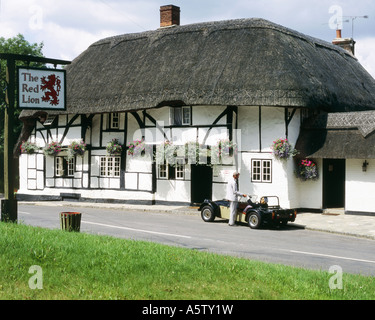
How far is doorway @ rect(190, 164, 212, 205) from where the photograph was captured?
84.0ft

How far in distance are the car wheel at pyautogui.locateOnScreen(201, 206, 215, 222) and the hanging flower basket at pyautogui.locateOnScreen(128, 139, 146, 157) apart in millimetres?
7237

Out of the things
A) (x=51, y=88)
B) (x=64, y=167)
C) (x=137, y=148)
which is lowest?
(x=64, y=167)

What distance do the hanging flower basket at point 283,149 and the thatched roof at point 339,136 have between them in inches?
22.4

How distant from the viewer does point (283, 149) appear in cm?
2267

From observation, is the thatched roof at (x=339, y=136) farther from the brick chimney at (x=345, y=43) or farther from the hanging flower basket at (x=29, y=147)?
the hanging flower basket at (x=29, y=147)

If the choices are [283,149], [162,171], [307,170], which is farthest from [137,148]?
[307,170]

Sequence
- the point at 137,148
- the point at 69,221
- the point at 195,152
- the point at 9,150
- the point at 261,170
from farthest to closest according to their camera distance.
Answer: the point at 137,148 < the point at 195,152 < the point at 261,170 < the point at 9,150 < the point at 69,221

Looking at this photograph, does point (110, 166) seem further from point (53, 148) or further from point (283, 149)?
point (283, 149)

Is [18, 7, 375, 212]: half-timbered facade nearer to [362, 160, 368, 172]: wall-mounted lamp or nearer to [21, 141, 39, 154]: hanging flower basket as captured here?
[21, 141, 39, 154]: hanging flower basket

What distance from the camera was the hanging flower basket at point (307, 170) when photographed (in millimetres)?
23031

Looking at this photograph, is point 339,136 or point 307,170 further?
point 307,170

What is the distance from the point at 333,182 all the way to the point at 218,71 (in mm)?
7140

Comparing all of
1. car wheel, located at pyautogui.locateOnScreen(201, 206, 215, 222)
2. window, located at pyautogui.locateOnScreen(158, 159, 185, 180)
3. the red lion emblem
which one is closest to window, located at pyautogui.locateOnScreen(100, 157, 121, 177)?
window, located at pyautogui.locateOnScreen(158, 159, 185, 180)

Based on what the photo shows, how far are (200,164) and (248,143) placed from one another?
8.90 ft
